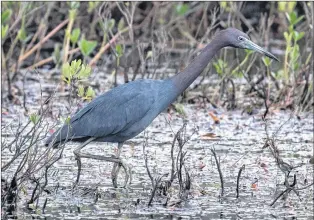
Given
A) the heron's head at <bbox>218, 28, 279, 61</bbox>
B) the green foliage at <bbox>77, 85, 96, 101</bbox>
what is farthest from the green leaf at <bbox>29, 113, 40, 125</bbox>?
the heron's head at <bbox>218, 28, 279, 61</bbox>

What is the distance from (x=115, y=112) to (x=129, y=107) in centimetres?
11

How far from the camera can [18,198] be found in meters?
5.86

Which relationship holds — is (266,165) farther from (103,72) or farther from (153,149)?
(103,72)

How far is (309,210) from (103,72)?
5597mm

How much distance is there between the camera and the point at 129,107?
653 cm

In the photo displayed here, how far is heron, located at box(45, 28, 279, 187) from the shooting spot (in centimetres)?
650

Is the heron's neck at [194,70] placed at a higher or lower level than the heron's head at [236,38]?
lower

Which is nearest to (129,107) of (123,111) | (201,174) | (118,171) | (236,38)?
(123,111)

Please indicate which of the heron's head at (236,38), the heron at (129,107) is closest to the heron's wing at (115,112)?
the heron at (129,107)

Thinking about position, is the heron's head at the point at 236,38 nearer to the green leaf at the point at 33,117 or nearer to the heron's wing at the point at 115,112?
the heron's wing at the point at 115,112

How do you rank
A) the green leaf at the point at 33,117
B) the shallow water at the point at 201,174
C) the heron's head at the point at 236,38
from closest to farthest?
the green leaf at the point at 33,117 < the shallow water at the point at 201,174 < the heron's head at the point at 236,38

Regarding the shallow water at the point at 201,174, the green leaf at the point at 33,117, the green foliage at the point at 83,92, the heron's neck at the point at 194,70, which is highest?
the heron's neck at the point at 194,70

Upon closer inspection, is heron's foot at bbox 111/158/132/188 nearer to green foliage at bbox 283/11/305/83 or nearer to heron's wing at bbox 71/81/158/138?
heron's wing at bbox 71/81/158/138

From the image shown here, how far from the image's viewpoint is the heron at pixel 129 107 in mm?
6504
